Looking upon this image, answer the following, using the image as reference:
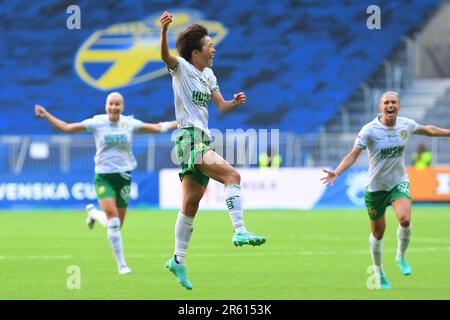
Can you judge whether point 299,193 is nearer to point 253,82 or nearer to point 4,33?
point 253,82

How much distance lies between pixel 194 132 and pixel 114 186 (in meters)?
4.77

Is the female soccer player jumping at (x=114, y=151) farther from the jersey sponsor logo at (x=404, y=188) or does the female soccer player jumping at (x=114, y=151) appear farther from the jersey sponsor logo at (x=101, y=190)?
the jersey sponsor logo at (x=404, y=188)

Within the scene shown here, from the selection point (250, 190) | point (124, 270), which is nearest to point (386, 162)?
point (124, 270)

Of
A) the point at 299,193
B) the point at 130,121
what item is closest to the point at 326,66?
the point at 299,193

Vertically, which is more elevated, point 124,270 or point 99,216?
point 99,216

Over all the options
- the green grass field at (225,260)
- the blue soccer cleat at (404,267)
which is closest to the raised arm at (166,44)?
the green grass field at (225,260)

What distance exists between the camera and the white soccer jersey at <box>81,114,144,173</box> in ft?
50.8

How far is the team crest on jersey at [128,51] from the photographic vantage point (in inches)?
1820

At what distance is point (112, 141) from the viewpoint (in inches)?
610

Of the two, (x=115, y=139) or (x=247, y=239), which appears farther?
(x=115, y=139)

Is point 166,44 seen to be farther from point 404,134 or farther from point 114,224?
point 114,224

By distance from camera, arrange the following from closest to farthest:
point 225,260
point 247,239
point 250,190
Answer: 1. point 247,239
2. point 225,260
3. point 250,190

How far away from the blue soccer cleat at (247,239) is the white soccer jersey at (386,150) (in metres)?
3.68

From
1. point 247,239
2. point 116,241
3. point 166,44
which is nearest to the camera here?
point 247,239
